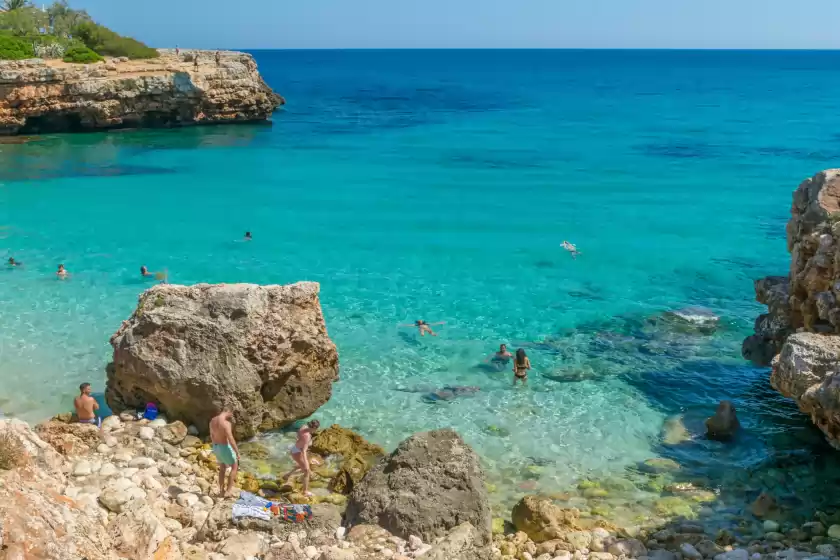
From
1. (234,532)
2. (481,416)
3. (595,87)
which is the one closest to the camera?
(234,532)

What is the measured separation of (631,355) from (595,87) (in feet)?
308

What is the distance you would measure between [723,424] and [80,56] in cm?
5153

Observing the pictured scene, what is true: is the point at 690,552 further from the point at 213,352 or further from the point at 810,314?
the point at 213,352

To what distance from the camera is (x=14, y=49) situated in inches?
A: 2041

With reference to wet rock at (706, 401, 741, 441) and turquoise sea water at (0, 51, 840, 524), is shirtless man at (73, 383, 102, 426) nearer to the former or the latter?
turquoise sea water at (0, 51, 840, 524)

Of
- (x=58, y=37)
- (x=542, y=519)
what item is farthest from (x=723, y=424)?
(x=58, y=37)

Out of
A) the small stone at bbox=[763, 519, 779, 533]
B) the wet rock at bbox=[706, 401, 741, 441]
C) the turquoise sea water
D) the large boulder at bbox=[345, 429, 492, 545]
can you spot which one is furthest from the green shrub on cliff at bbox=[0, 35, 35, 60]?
the small stone at bbox=[763, 519, 779, 533]

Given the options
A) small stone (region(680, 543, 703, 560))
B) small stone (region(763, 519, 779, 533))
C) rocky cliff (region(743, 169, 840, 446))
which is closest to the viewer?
small stone (region(680, 543, 703, 560))

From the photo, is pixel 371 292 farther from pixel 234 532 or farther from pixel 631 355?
pixel 234 532

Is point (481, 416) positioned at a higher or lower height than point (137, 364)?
lower

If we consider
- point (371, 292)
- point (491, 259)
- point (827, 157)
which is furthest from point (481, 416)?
point (827, 157)

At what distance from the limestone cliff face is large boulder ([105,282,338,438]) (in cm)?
4108

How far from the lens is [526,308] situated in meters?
21.9

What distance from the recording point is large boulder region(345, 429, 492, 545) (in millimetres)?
10750
